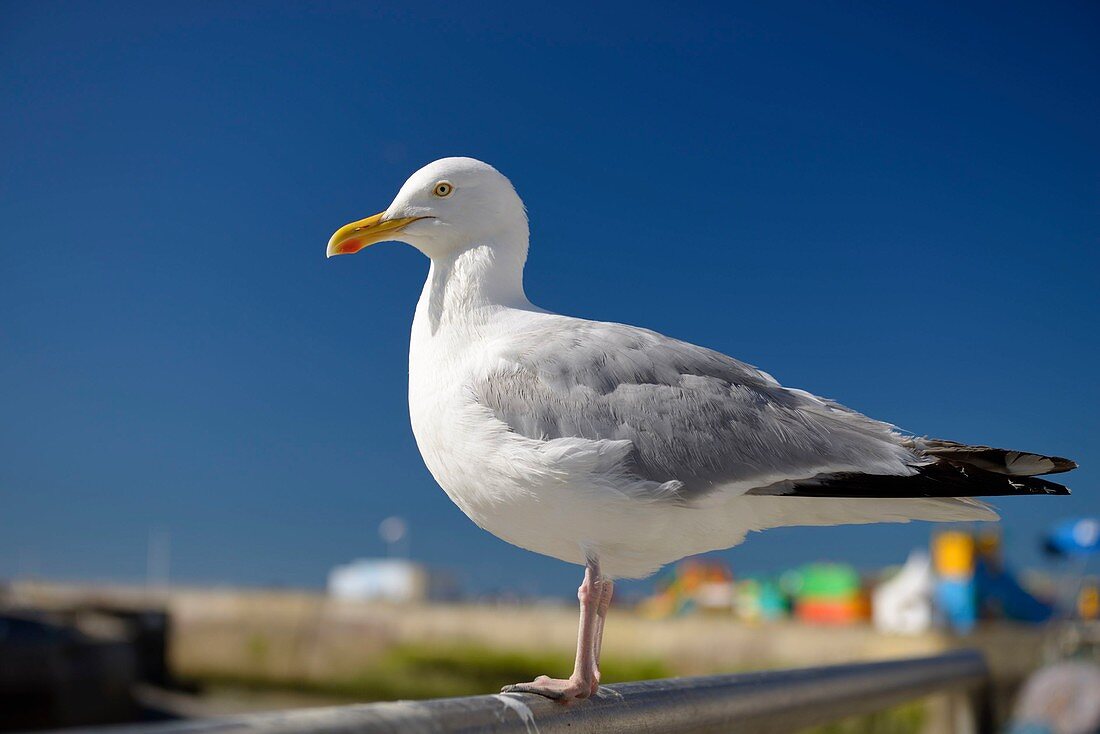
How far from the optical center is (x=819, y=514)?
2.28 meters

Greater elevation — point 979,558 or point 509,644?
point 979,558

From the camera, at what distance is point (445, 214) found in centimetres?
244

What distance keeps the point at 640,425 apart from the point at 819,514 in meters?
0.47

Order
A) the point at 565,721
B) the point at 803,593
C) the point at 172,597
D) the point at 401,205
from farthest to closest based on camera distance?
the point at 172,597 < the point at 803,593 < the point at 401,205 < the point at 565,721

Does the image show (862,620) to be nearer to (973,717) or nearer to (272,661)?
(973,717)

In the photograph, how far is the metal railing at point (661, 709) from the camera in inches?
46.1

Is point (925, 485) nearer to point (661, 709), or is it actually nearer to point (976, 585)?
point (661, 709)

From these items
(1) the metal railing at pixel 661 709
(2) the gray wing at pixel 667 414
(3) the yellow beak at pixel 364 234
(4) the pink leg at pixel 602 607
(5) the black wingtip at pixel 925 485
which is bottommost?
(1) the metal railing at pixel 661 709

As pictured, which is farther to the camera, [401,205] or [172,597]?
[172,597]

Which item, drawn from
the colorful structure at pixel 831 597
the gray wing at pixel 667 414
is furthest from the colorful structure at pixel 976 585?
the gray wing at pixel 667 414

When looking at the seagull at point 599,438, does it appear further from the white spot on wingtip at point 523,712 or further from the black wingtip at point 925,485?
the white spot on wingtip at point 523,712

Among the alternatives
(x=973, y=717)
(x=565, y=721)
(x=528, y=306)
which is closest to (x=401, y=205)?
(x=528, y=306)

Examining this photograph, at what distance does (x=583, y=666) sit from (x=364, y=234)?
113 centimetres

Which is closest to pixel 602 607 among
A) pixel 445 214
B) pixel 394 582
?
pixel 445 214
